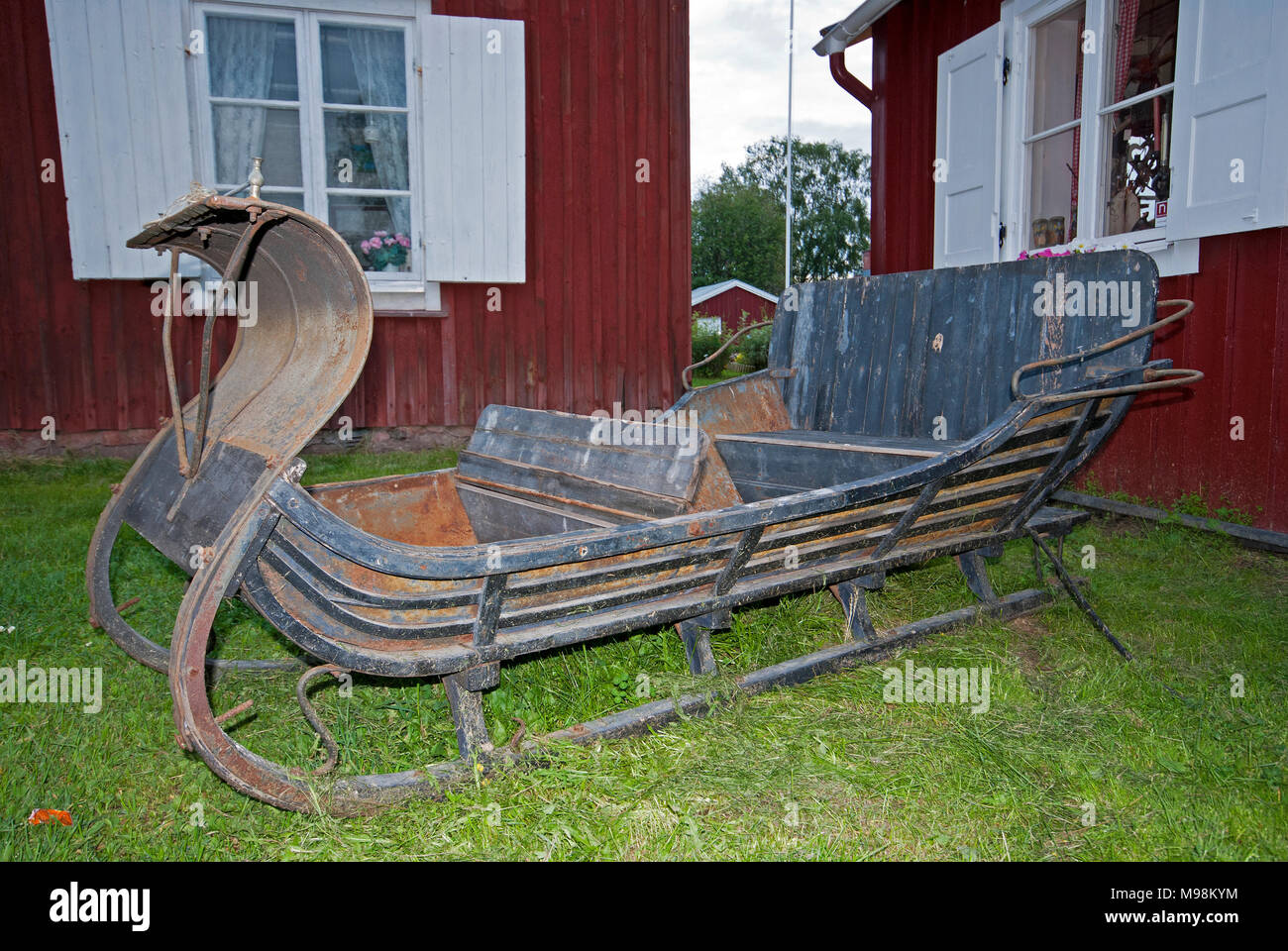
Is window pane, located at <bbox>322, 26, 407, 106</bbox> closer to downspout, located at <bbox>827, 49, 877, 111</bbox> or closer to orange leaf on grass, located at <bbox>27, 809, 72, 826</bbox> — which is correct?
downspout, located at <bbox>827, 49, 877, 111</bbox>

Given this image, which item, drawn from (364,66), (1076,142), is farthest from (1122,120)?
(364,66)

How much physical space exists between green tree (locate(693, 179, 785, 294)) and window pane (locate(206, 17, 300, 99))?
4970 cm

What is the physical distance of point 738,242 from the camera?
55906mm

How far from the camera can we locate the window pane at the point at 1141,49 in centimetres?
558

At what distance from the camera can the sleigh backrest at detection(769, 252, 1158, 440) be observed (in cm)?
347

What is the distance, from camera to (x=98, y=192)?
6.29 metres

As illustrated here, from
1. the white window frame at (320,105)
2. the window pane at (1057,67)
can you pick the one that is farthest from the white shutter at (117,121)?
the window pane at (1057,67)

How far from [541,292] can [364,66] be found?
2214 mm

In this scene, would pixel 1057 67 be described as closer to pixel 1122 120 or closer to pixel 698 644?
pixel 1122 120

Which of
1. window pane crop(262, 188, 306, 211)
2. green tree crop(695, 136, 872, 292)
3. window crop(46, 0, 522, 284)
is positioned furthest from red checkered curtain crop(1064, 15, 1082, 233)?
green tree crop(695, 136, 872, 292)

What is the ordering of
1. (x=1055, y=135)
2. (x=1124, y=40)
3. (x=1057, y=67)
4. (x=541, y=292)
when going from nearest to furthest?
(x=1124, y=40)
(x=1055, y=135)
(x=1057, y=67)
(x=541, y=292)
